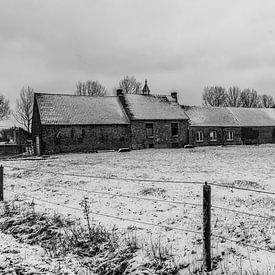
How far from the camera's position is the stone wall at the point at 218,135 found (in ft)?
156

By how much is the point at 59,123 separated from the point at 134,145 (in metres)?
10.1

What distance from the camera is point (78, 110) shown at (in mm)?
40719

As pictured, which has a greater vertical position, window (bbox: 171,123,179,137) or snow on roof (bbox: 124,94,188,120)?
snow on roof (bbox: 124,94,188,120)

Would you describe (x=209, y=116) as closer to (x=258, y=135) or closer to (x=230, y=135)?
(x=230, y=135)

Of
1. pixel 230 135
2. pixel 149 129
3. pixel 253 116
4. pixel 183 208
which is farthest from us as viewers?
pixel 253 116

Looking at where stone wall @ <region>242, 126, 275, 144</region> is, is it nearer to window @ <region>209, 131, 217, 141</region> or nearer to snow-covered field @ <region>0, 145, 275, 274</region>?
window @ <region>209, 131, 217, 141</region>

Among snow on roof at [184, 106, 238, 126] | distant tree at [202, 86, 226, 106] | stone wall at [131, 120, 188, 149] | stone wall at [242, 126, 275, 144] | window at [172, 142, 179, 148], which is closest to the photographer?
stone wall at [131, 120, 188, 149]

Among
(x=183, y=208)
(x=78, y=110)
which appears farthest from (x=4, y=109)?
(x=183, y=208)

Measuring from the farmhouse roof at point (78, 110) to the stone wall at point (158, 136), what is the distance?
1976 millimetres

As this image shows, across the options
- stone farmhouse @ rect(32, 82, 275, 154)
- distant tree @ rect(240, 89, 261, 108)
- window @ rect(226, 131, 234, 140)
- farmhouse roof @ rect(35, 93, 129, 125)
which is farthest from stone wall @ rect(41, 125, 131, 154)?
distant tree @ rect(240, 89, 261, 108)

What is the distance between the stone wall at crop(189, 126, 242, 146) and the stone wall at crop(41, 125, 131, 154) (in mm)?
10987

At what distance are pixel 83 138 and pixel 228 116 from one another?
26213 millimetres

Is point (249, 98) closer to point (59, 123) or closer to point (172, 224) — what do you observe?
point (59, 123)

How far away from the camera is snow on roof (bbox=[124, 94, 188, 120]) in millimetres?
43656
